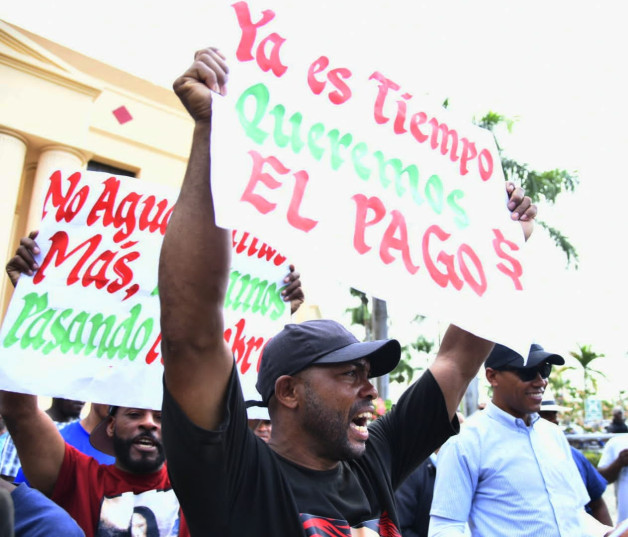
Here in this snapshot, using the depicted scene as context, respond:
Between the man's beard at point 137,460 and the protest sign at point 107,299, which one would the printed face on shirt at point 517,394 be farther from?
the man's beard at point 137,460

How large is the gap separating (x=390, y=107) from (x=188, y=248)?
102 cm

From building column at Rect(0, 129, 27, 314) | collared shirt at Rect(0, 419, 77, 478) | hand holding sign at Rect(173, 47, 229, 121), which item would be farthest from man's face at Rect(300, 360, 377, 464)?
building column at Rect(0, 129, 27, 314)

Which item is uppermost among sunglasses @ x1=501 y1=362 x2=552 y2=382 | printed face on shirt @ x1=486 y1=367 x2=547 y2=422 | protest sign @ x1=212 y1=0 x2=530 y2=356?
protest sign @ x1=212 y1=0 x2=530 y2=356

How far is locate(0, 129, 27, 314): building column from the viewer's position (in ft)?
36.6

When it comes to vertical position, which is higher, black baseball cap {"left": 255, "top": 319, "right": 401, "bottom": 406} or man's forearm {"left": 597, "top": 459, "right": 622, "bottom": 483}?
black baseball cap {"left": 255, "top": 319, "right": 401, "bottom": 406}

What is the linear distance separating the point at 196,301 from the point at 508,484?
1.99 m

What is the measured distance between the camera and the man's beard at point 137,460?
8.52ft

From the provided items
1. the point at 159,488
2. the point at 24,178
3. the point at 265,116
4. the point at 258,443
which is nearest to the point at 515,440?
the point at 159,488

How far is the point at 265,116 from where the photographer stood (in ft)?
5.74

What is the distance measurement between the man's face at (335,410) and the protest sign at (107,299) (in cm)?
→ 123

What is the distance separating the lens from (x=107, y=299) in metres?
3.07

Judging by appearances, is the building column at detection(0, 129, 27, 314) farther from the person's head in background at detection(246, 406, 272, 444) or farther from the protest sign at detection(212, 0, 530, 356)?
the protest sign at detection(212, 0, 530, 356)

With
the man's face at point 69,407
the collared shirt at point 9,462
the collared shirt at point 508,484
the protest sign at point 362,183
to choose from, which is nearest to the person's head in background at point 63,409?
the man's face at point 69,407

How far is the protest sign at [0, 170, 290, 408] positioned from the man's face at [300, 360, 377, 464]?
1229 millimetres
